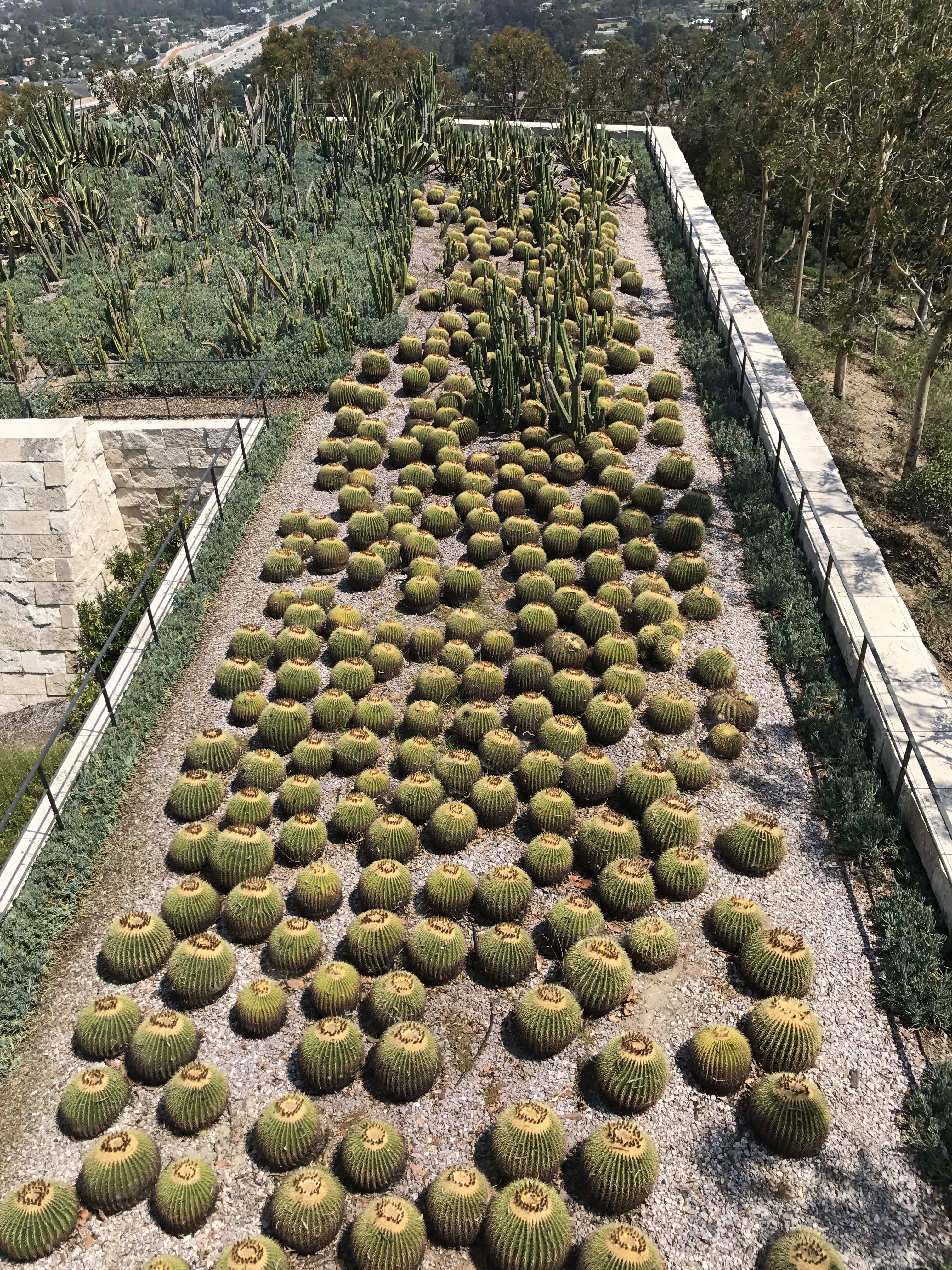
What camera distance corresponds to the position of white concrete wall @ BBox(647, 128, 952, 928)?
8891 millimetres

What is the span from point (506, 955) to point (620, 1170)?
1787 mm

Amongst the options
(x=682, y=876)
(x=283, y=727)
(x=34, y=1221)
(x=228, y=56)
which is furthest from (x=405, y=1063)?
(x=228, y=56)

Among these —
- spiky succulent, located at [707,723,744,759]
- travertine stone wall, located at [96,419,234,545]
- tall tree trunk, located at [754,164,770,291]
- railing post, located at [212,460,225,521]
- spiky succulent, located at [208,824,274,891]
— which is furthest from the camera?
tall tree trunk, located at [754,164,770,291]

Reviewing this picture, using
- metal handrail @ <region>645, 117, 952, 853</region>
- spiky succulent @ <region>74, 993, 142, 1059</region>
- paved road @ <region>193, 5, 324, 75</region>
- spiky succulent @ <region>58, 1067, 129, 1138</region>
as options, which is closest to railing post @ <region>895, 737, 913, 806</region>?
metal handrail @ <region>645, 117, 952, 853</region>

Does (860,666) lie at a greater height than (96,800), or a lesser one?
greater

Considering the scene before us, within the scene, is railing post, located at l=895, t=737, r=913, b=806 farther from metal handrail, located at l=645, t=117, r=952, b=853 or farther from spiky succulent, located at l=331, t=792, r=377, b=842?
spiky succulent, located at l=331, t=792, r=377, b=842

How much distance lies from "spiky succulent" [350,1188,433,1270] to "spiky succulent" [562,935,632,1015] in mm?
2020

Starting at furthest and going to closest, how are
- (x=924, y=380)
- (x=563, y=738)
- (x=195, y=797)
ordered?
(x=924, y=380) → (x=563, y=738) → (x=195, y=797)

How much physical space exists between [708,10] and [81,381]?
6945 inches

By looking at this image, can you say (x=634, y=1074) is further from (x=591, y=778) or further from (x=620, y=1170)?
(x=591, y=778)

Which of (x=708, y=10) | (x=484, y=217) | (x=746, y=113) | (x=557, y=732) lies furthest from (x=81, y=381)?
(x=708, y=10)

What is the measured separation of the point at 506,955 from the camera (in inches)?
302

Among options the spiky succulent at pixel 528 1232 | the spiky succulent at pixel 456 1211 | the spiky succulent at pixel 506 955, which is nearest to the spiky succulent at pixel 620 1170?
the spiky succulent at pixel 528 1232

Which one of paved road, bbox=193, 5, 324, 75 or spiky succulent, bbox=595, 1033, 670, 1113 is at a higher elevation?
spiky succulent, bbox=595, 1033, 670, 1113
